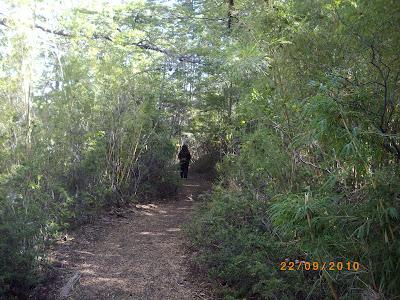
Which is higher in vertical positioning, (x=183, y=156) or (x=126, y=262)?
(x=183, y=156)

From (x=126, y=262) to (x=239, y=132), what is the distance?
296 centimetres

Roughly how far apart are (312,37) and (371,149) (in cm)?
200

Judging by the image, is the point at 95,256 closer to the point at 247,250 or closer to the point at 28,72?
the point at 247,250

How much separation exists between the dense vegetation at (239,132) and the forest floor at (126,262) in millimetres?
352

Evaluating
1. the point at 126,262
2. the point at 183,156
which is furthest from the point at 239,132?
the point at 183,156

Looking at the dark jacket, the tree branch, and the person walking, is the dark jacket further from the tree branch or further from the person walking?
the tree branch

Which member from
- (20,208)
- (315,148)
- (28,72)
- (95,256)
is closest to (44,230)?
(20,208)

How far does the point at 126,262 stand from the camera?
5.91m

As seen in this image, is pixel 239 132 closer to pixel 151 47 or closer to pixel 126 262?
pixel 126 262

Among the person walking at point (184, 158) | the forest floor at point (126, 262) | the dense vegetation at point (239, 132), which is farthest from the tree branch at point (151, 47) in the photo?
the forest floor at point (126, 262)

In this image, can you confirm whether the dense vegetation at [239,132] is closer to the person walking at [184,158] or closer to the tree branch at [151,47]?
the tree branch at [151,47]

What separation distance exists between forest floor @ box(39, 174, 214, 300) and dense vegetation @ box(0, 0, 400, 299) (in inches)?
13.8

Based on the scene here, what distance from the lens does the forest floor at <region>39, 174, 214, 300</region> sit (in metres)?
4.89

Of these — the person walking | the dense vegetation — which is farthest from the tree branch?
the person walking
